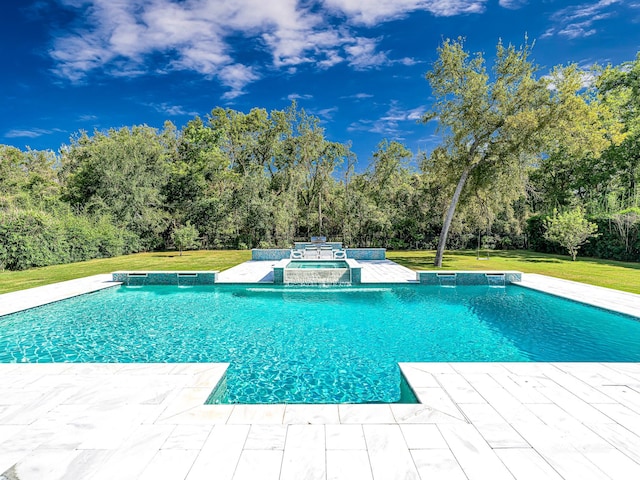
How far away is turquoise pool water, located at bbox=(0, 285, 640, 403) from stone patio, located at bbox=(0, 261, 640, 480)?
95 cm

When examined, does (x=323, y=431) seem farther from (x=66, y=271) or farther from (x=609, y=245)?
(x=609, y=245)

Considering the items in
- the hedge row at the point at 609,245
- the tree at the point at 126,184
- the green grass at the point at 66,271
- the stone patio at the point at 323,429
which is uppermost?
the tree at the point at 126,184

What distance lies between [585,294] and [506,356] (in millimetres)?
5071

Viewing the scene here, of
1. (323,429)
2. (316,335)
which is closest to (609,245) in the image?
(316,335)

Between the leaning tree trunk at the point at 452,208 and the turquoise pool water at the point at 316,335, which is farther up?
the leaning tree trunk at the point at 452,208

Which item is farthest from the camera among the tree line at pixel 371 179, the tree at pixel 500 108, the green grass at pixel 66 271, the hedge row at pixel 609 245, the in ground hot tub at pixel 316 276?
the hedge row at pixel 609 245

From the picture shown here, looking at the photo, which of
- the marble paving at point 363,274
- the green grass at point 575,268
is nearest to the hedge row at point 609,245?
the green grass at point 575,268

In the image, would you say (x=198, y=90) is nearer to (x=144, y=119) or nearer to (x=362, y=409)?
(x=144, y=119)

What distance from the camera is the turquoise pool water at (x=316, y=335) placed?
15.2 feet

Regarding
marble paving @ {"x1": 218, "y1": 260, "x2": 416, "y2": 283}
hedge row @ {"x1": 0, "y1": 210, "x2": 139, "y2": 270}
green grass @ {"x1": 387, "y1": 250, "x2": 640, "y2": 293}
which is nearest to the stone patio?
marble paving @ {"x1": 218, "y1": 260, "x2": 416, "y2": 283}

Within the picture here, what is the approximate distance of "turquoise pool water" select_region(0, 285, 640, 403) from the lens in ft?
15.2

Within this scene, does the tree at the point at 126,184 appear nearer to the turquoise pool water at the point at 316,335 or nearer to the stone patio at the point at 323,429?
the turquoise pool water at the point at 316,335

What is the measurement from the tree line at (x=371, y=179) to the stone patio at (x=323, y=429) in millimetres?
11401

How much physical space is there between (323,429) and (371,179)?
23694mm
